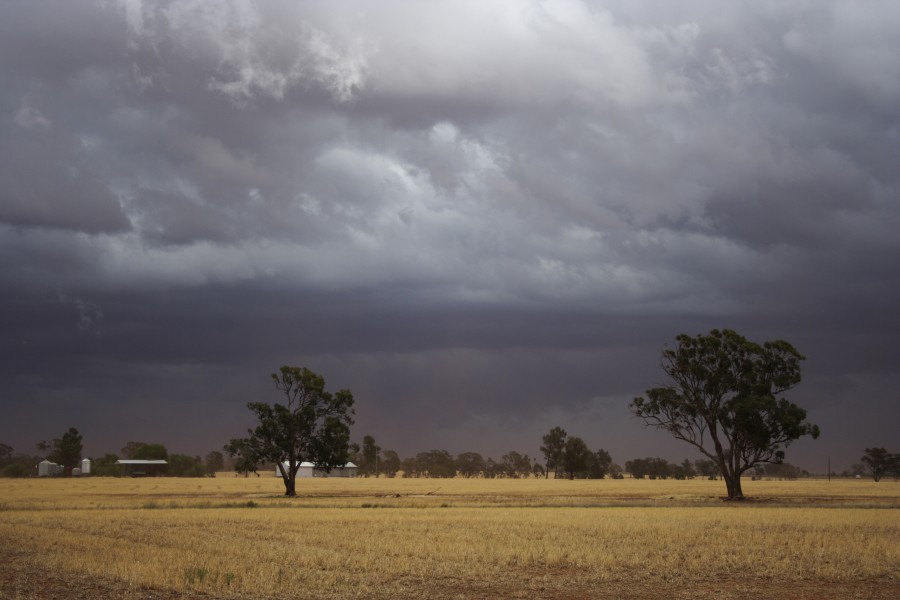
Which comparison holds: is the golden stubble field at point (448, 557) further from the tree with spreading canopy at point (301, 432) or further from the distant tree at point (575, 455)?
the distant tree at point (575, 455)

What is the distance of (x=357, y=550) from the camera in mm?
29641

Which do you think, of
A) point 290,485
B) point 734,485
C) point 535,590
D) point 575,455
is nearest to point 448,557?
point 535,590

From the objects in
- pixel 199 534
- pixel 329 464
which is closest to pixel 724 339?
pixel 329 464

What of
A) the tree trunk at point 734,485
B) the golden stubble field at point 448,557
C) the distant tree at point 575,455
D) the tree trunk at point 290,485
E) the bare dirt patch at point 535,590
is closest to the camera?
the bare dirt patch at point 535,590

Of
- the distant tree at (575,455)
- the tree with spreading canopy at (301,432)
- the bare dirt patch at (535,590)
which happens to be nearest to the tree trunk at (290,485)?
the tree with spreading canopy at (301,432)

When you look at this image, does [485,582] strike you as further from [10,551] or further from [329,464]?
[329,464]

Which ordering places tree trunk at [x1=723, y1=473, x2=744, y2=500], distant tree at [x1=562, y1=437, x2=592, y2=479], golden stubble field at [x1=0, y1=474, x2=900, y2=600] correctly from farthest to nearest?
distant tree at [x1=562, y1=437, x2=592, y2=479]
tree trunk at [x1=723, y1=473, x2=744, y2=500]
golden stubble field at [x1=0, y1=474, x2=900, y2=600]

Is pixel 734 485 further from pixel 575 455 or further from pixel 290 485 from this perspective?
pixel 575 455

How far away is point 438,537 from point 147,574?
13.3m

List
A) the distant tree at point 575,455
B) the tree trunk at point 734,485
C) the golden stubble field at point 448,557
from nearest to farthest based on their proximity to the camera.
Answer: the golden stubble field at point 448,557
the tree trunk at point 734,485
the distant tree at point 575,455

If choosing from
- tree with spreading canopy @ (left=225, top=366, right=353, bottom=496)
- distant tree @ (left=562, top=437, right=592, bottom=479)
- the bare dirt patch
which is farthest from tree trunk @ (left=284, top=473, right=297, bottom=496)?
distant tree @ (left=562, top=437, right=592, bottom=479)

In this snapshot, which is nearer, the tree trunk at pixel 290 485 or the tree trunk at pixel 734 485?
the tree trunk at pixel 734 485

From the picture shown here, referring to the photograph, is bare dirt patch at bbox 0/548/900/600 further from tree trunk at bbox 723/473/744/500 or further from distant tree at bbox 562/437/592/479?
distant tree at bbox 562/437/592/479

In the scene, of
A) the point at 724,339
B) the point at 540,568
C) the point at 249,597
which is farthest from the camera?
the point at 724,339
